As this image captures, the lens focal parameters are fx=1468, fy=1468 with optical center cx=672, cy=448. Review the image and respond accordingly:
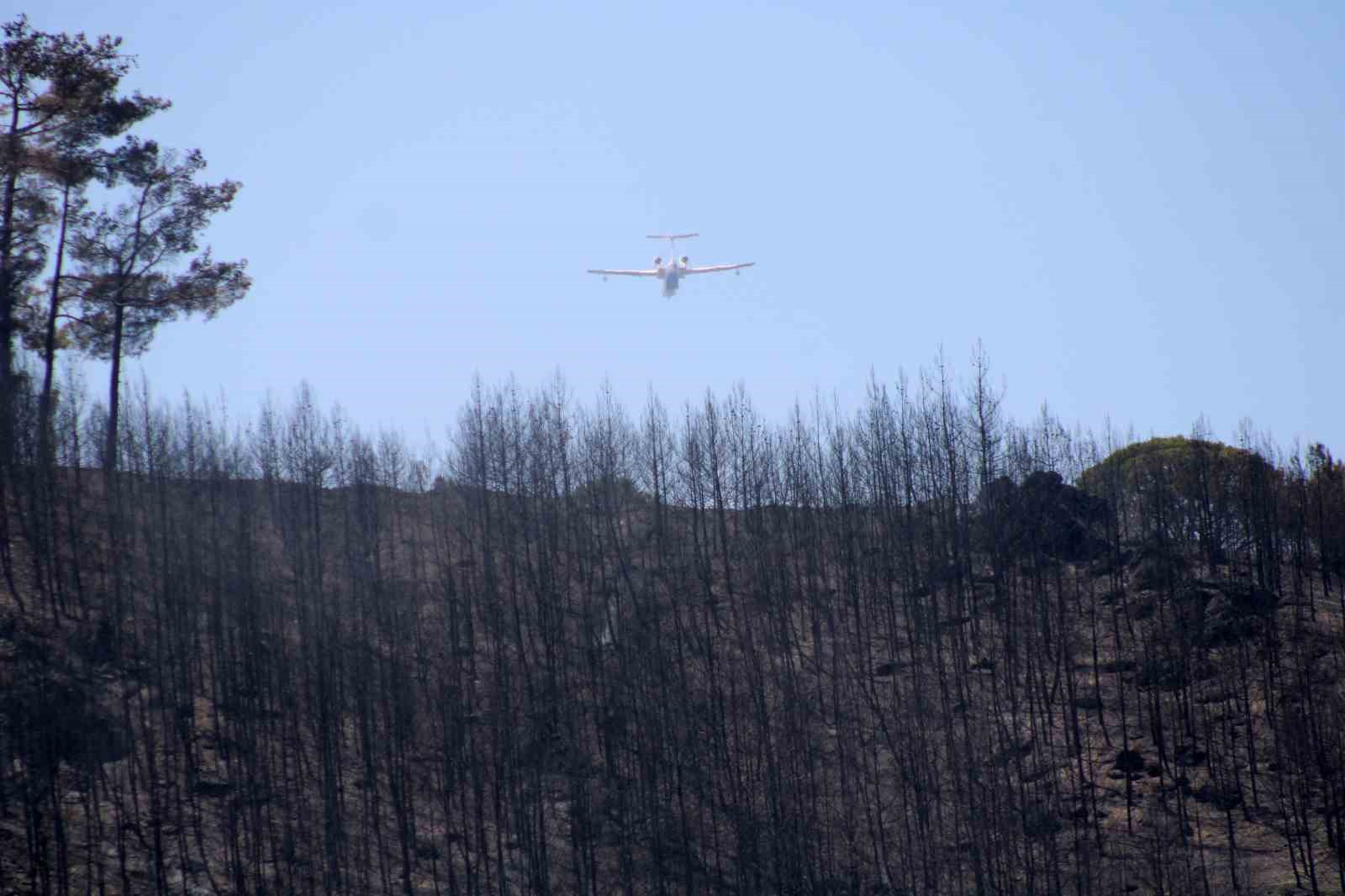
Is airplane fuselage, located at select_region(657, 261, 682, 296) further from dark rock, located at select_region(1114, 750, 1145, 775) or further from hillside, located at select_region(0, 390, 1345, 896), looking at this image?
dark rock, located at select_region(1114, 750, 1145, 775)

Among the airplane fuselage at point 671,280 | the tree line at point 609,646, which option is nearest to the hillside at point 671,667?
the tree line at point 609,646

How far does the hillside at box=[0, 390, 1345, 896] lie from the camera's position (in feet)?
115

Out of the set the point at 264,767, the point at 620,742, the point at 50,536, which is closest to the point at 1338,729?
the point at 620,742

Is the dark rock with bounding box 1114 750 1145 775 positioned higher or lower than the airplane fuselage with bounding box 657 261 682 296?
lower

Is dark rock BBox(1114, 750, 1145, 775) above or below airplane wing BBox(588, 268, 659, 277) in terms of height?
below

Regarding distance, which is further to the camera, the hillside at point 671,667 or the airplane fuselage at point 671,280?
the airplane fuselage at point 671,280

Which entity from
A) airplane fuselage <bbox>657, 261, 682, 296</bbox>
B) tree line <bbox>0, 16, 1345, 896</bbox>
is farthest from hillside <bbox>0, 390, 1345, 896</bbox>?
airplane fuselage <bbox>657, 261, 682, 296</bbox>

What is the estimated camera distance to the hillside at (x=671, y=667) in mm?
35031

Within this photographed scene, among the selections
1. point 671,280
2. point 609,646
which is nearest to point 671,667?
point 609,646

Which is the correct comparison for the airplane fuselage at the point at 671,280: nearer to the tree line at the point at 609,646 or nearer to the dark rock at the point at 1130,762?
the tree line at the point at 609,646

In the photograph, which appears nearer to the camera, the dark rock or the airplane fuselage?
the dark rock

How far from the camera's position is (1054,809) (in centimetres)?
3691

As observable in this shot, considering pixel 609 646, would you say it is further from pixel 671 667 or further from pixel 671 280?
pixel 671 280

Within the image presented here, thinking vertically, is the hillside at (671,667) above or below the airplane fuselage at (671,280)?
below
